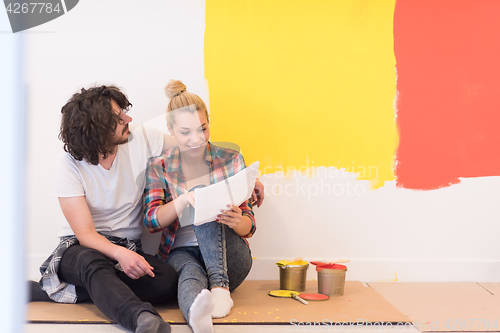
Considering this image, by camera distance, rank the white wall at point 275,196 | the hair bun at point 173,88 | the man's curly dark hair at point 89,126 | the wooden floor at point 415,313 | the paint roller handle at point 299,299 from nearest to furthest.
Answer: the wooden floor at point 415,313, the man's curly dark hair at point 89,126, the paint roller handle at point 299,299, the hair bun at point 173,88, the white wall at point 275,196

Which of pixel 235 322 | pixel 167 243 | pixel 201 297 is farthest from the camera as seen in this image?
pixel 167 243

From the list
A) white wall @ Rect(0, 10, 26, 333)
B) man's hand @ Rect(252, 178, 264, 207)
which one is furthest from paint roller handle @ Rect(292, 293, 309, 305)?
white wall @ Rect(0, 10, 26, 333)

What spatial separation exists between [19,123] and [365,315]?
4.23 ft

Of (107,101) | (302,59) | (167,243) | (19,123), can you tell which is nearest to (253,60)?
(302,59)

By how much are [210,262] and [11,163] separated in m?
1.13

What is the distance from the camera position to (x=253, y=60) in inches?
72.9

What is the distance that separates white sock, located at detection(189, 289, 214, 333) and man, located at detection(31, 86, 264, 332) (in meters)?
0.15

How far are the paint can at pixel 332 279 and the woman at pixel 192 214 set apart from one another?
0.30 m

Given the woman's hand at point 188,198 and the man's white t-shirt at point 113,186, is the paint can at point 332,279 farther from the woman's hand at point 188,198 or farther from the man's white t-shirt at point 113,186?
the man's white t-shirt at point 113,186

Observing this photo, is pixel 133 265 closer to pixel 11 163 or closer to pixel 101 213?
pixel 101 213

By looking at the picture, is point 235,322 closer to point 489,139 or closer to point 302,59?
point 302,59

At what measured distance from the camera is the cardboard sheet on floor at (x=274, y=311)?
50.4 inches

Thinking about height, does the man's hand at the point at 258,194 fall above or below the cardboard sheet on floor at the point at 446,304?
above

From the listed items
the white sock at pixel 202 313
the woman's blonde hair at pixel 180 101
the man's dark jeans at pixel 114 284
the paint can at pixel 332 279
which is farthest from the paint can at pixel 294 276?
the woman's blonde hair at pixel 180 101
